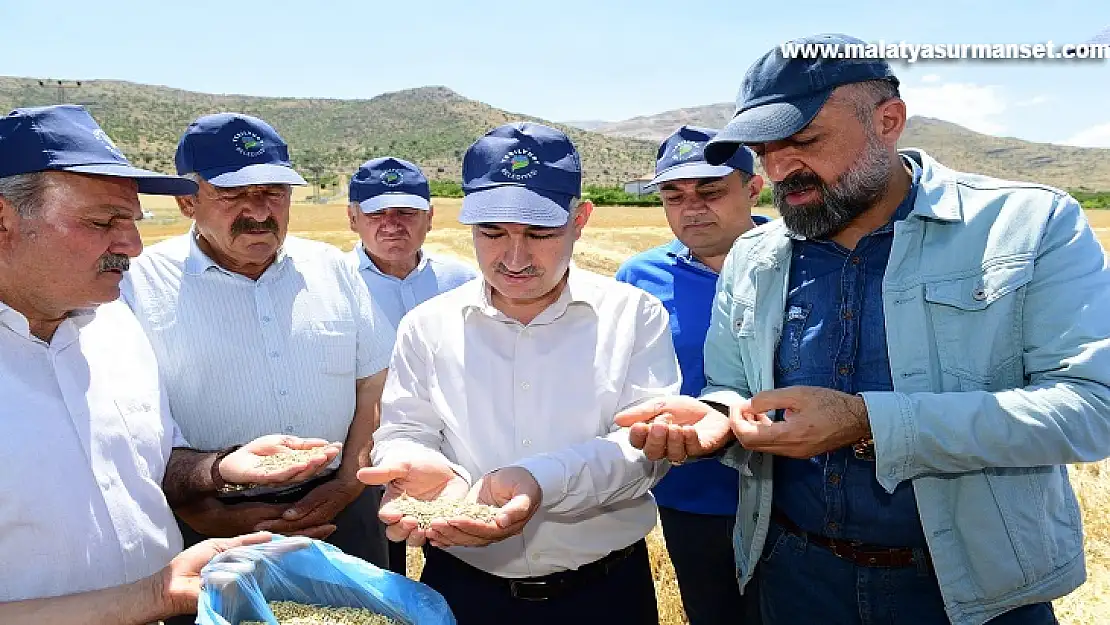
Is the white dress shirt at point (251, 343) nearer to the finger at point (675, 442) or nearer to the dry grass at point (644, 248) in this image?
the finger at point (675, 442)

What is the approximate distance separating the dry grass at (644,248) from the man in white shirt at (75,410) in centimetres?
348

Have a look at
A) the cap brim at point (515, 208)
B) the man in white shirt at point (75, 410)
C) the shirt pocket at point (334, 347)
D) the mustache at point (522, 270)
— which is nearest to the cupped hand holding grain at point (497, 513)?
the man in white shirt at point (75, 410)

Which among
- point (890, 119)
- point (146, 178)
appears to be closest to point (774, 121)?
point (890, 119)

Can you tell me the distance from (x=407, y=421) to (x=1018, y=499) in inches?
87.1

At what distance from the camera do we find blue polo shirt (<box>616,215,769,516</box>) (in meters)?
3.98

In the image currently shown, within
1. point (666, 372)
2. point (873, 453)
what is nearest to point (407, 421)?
point (666, 372)

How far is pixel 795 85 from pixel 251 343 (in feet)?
8.53

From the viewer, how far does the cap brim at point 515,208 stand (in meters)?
2.94

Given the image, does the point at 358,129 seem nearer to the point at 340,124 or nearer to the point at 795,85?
the point at 340,124

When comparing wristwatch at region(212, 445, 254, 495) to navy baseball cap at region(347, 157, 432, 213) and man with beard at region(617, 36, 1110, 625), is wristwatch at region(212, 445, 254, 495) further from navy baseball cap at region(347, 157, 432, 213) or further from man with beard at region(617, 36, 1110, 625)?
navy baseball cap at region(347, 157, 432, 213)

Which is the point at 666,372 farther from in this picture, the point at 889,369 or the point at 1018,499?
the point at 1018,499

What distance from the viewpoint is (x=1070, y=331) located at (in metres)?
2.54

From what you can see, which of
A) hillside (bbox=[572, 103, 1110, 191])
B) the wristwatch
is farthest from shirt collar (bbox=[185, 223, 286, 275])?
hillside (bbox=[572, 103, 1110, 191])

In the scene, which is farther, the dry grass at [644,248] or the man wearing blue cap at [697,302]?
the dry grass at [644,248]
